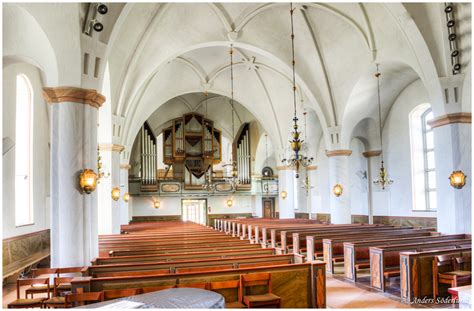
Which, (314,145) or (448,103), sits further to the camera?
(314,145)

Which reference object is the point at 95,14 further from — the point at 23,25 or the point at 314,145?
the point at 314,145

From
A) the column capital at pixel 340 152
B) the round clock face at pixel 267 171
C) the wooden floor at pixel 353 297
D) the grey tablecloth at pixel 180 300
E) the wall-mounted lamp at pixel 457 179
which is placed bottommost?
the wooden floor at pixel 353 297

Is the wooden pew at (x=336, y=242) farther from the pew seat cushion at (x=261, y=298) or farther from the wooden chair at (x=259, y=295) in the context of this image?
the pew seat cushion at (x=261, y=298)

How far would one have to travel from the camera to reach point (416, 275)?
7.74 metres

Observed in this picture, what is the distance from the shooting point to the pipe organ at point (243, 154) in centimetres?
2742

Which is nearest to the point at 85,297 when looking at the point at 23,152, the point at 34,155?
the point at 23,152

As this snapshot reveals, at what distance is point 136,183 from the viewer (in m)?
25.5

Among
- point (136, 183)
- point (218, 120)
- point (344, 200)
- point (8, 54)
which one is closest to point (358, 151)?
point (344, 200)

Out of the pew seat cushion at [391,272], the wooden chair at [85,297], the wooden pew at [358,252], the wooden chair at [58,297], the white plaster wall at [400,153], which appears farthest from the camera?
the white plaster wall at [400,153]

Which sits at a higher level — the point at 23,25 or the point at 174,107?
the point at 174,107

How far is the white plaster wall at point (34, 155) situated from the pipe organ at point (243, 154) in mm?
15391

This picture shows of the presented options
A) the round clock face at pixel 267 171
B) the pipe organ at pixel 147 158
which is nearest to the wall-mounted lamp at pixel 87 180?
the pipe organ at pixel 147 158

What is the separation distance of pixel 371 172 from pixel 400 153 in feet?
7.28

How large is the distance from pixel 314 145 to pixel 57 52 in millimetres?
17831
